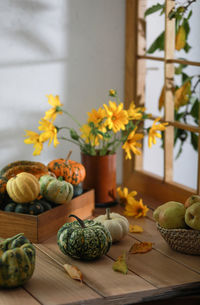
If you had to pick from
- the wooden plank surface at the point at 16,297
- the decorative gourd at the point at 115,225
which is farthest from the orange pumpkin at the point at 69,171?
the wooden plank surface at the point at 16,297

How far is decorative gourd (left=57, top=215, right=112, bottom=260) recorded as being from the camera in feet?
4.81

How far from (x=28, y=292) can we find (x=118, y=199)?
0.86 meters

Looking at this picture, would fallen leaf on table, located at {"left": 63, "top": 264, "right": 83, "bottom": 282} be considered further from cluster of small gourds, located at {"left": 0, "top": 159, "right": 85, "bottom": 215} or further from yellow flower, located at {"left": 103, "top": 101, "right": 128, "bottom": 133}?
yellow flower, located at {"left": 103, "top": 101, "right": 128, "bottom": 133}

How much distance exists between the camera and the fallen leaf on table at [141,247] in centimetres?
159

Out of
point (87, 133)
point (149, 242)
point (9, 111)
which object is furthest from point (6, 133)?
point (149, 242)

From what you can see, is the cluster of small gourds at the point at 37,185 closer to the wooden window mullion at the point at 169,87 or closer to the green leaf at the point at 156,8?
the wooden window mullion at the point at 169,87

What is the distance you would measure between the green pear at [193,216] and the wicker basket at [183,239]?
0.02 meters

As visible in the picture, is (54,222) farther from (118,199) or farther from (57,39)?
(57,39)

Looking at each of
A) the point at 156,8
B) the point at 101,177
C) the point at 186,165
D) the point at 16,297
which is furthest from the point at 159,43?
the point at 16,297

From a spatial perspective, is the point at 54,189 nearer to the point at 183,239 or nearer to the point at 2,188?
the point at 2,188

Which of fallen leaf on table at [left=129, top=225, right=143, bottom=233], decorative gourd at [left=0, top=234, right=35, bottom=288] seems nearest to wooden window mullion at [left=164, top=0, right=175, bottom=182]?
fallen leaf on table at [left=129, top=225, right=143, bottom=233]

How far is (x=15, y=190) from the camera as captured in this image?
165 cm

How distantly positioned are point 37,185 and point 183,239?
494mm

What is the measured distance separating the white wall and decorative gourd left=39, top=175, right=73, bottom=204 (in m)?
0.51
